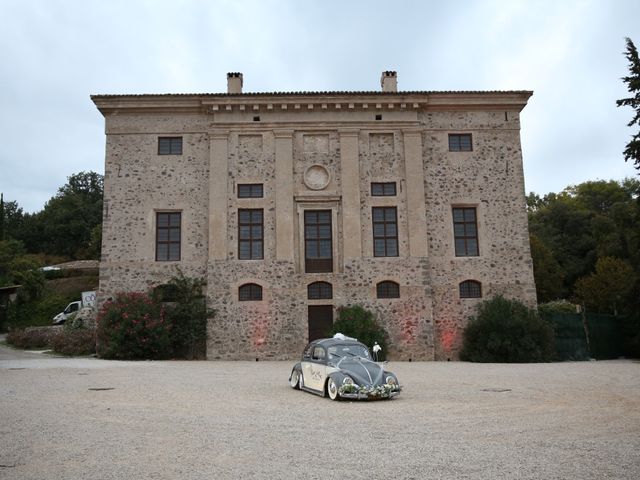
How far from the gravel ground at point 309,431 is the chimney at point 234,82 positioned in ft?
51.5

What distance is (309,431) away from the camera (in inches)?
308

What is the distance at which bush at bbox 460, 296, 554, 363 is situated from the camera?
21.9 metres

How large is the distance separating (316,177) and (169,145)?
6670 millimetres

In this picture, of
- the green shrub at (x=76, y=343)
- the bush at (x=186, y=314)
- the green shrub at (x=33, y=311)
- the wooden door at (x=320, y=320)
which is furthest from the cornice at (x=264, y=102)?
the green shrub at (x=33, y=311)

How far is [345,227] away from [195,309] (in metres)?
7.11

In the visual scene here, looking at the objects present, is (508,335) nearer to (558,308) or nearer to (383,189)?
(558,308)

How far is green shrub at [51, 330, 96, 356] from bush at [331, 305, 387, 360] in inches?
406

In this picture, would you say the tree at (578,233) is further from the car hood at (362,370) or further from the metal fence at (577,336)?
the car hood at (362,370)

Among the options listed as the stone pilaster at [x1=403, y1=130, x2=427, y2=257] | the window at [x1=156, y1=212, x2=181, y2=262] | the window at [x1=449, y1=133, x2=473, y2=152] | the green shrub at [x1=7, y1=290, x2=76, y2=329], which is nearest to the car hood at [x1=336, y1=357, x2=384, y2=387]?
the stone pilaster at [x1=403, y1=130, x2=427, y2=257]

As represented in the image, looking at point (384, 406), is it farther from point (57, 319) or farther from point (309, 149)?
point (57, 319)

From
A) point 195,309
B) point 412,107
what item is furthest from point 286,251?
point 412,107

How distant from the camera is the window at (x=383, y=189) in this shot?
24.7m

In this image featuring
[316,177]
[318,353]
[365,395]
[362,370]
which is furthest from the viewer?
[316,177]

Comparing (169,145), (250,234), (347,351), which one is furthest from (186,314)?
(347,351)
